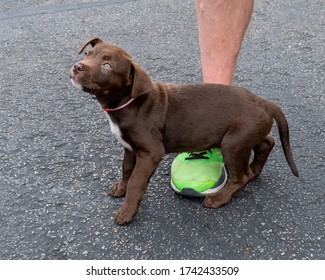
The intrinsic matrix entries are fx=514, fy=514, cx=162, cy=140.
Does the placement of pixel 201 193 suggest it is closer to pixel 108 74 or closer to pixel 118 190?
pixel 118 190

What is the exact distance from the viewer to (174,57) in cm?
363

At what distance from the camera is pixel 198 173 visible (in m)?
2.26

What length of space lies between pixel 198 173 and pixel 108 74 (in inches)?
25.4

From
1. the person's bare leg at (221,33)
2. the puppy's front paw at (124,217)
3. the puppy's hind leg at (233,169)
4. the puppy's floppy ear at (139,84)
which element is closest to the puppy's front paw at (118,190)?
the puppy's front paw at (124,217)

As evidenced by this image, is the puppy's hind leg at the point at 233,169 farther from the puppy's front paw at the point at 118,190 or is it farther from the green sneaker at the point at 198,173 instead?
the puppy's front paw at the point at 118,190

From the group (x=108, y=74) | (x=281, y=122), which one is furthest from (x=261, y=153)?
(x=108, y=74)

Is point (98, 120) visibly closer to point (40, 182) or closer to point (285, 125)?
point (40, 182)

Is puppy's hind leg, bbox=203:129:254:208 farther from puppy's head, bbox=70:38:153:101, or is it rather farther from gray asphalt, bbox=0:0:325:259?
puppy's head, bbox=70:38:153:101

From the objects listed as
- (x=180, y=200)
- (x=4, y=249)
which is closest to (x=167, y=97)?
(x=180, y=200)

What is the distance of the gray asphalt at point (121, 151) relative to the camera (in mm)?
A: 1963

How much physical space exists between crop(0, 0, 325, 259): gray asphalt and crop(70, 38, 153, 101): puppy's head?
0.53 m

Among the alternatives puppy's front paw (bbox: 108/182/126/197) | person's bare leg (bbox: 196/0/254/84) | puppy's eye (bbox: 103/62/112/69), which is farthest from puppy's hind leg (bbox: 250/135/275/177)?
puppy's eye (bbox: 103/62/112/69)

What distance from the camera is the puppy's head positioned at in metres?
1.84

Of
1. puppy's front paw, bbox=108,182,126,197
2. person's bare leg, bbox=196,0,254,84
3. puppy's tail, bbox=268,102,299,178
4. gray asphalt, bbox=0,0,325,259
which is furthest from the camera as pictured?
person's bare leg, bbox=196,0,254,84
